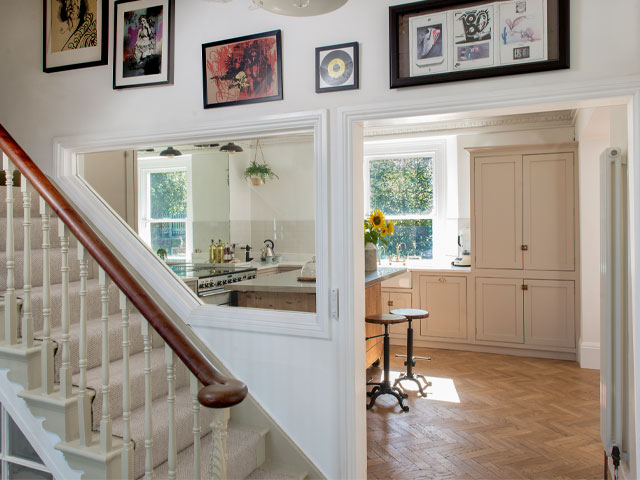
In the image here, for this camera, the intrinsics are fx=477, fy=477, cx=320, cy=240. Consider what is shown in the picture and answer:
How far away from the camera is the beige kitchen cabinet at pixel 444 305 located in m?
5.62

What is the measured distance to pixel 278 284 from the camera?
2.79 meters

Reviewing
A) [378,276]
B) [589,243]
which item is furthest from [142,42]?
[589,243]

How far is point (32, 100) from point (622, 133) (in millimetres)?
3726

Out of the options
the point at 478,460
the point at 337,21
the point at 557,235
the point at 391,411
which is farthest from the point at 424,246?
the point at 337,21

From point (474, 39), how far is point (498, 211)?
11.4 ft

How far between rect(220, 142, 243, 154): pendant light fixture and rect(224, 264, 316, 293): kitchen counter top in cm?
78

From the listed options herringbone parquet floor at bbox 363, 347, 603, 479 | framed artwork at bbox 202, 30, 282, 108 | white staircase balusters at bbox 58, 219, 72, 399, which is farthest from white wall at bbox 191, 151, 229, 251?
herringbone parquet floor at bbox 363, 347, 603, 479

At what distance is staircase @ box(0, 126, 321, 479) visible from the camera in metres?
1.95

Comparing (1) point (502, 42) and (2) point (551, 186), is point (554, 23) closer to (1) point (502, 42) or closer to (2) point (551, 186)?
(1) point (502, 42)

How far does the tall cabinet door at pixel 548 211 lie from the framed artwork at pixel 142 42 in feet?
13.1

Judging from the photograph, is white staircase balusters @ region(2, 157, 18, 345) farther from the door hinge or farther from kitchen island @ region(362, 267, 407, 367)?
kitchen island @ region(362, 267, 407, 367)

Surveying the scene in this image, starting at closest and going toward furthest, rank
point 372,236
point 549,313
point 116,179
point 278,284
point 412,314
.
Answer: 1. point 278,284
2. point 116,179
3. point 412,314
4. point 372,236
5. point 549,313

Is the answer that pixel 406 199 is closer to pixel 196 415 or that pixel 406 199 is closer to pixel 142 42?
pixel 142 42

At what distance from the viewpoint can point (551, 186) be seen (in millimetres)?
5191
